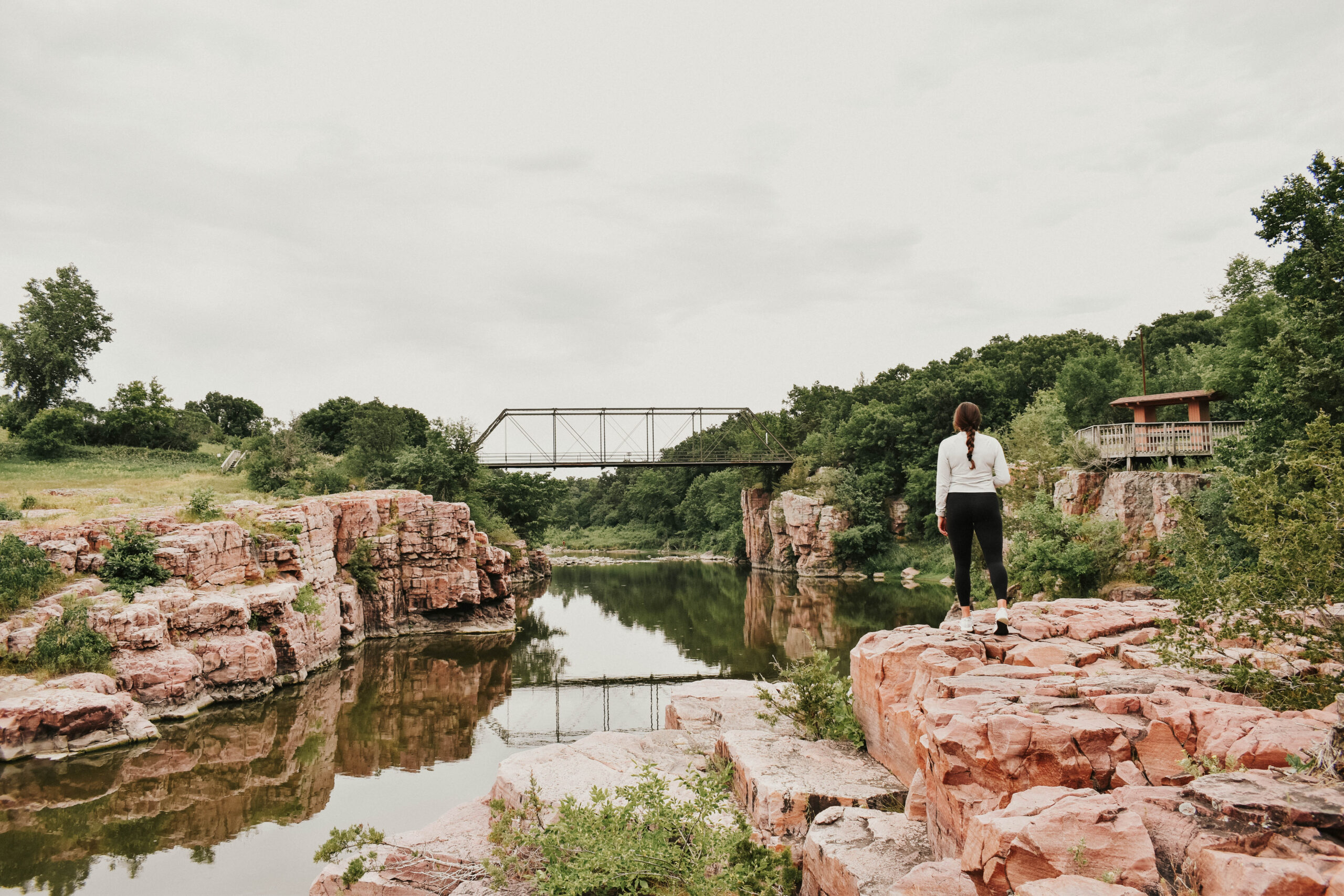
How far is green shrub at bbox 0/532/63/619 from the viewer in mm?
15016

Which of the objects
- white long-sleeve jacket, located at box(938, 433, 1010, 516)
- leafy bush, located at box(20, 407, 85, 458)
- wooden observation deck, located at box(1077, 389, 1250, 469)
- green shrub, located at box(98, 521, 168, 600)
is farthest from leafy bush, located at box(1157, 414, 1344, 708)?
leafy bush, located at box(20, 407, 85, 458)

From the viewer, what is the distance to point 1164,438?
24922 mm

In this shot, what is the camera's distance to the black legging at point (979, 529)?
7176 millimetres

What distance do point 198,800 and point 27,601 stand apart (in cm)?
718

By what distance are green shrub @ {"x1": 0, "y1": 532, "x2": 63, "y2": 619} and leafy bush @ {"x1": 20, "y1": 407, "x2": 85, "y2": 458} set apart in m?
22.1

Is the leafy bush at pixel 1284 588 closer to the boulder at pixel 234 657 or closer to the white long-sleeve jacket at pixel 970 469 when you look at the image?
the white long-sleeve jacket at pixel 970 469

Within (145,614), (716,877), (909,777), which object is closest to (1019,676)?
(909,777)

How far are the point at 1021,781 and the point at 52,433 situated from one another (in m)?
42.9

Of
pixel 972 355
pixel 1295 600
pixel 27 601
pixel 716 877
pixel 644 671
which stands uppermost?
pixel 972 355

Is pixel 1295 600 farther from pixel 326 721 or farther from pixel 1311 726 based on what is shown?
pixel 326 721

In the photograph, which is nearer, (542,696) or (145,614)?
(145,614)

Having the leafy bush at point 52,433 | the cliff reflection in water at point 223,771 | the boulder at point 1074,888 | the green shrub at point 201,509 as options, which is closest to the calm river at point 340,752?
Answer: the cliff reflection in water at point 223,771

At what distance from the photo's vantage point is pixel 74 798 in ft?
37.7

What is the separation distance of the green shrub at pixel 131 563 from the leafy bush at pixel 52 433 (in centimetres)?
2180
